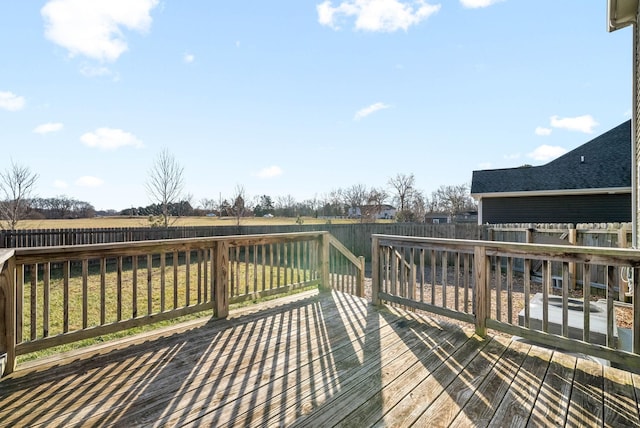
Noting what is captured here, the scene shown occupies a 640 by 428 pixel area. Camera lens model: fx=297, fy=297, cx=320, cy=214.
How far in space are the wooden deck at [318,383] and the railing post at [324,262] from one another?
1.80 metres

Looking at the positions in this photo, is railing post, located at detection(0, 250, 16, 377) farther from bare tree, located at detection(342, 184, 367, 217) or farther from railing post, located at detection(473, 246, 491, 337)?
bare tree, located at detection(342, 184, 367, 217)

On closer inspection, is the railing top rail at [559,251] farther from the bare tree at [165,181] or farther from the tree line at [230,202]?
the bare tree at [165,181]

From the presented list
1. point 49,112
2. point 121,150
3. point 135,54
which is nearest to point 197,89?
point 135,54

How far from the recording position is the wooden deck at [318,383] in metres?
1.71

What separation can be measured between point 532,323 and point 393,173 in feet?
84.7

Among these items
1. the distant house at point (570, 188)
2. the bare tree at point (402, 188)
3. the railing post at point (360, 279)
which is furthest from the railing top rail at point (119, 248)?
the bare tree at point (402, 188)

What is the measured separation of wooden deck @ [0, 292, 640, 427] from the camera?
5.60ft

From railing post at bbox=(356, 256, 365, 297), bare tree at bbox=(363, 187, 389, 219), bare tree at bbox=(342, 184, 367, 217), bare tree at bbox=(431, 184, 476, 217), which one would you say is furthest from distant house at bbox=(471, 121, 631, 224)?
bare tree at bbox=(431, 184, 476, 217)

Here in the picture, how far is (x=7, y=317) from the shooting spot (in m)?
2.18

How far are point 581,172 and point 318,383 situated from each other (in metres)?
14.9

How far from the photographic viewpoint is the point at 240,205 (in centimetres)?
2019

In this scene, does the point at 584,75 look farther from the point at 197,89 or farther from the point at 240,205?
the point at 240,205

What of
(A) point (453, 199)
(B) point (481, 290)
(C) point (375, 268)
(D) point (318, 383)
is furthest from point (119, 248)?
(A) point (453, 199)

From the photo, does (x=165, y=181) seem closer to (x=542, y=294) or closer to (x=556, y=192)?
(x=542, y=294)
